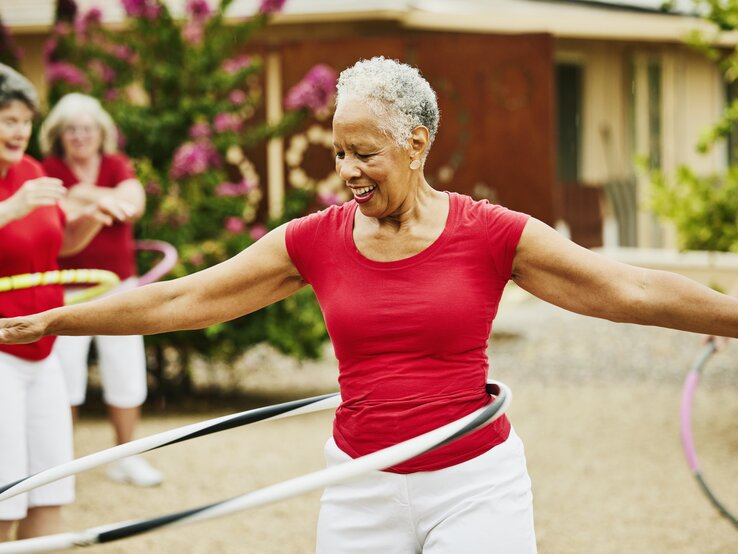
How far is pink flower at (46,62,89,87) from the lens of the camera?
866cm

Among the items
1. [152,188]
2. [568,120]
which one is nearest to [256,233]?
[152,188]

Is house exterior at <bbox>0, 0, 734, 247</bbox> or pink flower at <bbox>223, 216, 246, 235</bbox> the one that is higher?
house exterior at <bbox>0, 0, 734, 247</bbox>

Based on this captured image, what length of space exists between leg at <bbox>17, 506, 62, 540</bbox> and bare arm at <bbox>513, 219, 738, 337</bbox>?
237 centimetres

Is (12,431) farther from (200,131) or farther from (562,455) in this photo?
(200,131)

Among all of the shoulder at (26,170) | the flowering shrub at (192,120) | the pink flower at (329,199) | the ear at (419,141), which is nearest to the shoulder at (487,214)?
the ear at (419,141)

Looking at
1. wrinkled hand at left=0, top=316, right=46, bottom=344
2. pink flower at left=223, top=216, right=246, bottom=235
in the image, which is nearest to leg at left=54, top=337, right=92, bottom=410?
pink flower at left=223, top=216, right=246, bottom=235

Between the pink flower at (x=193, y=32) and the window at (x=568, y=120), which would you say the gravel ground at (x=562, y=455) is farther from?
the window at (x=568, y=120)

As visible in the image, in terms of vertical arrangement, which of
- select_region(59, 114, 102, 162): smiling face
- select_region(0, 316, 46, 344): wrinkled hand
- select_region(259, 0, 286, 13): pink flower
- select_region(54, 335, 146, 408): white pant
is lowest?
select_region(54, 335, 146, 408): white pant

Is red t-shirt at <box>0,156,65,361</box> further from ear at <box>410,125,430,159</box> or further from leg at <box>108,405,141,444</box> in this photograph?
leg at <box>108,405,141,444</box>

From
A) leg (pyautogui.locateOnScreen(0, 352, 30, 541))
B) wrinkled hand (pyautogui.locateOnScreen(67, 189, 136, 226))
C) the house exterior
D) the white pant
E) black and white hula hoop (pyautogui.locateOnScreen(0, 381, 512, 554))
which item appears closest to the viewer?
black and white hula hoop (pyautogui.locateOnScreen(0, 381, 512, 554))

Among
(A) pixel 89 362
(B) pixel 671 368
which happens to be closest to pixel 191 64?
(A) pixel 89 362

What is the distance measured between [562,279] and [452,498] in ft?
2.13

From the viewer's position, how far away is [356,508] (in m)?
3.05

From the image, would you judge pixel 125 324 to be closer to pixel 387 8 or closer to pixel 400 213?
pixel 400 213
